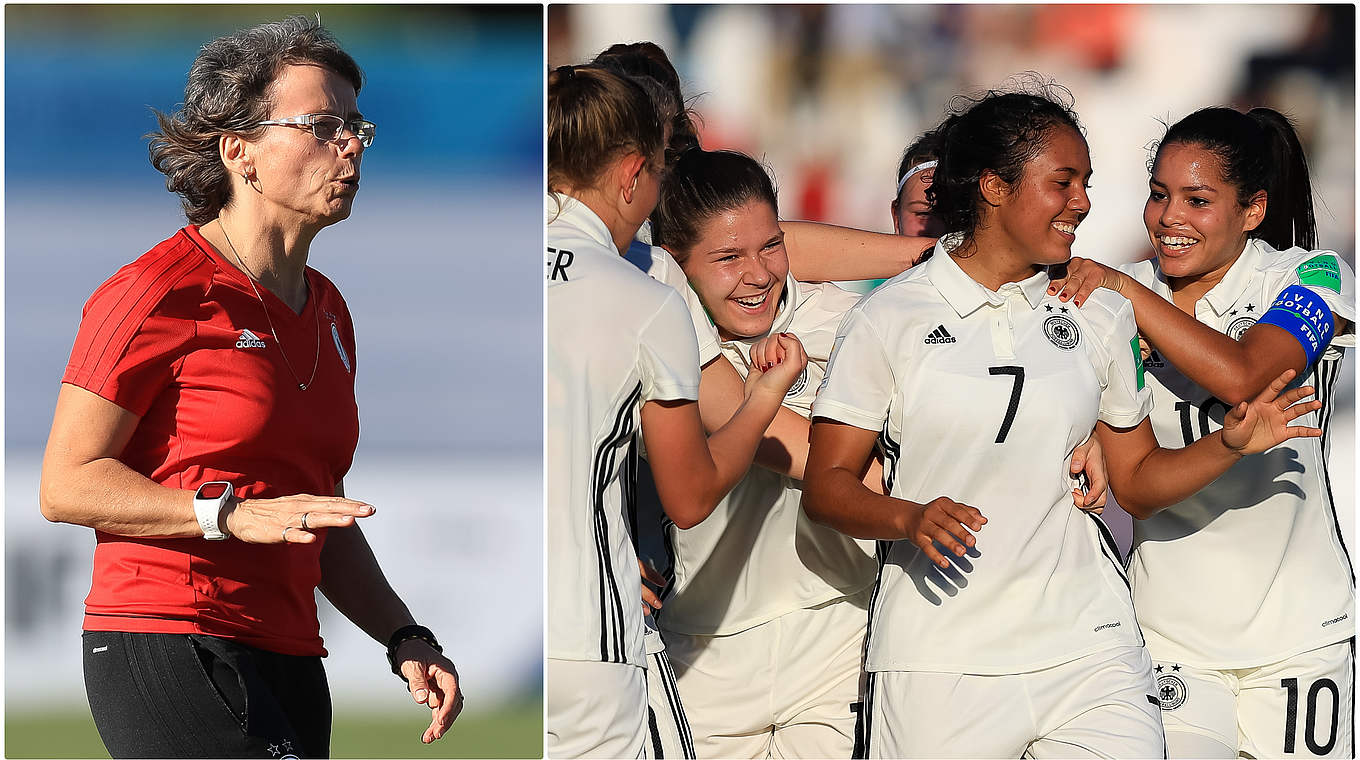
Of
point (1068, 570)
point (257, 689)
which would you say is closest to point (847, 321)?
point (1068, 570)

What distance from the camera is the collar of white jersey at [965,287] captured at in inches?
112

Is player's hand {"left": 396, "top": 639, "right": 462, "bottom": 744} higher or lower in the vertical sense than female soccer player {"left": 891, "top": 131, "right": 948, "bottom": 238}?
lower

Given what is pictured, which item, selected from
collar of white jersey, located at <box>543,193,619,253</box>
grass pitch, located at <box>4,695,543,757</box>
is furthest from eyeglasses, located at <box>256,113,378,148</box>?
grass pitch, located at <box>4,695,543,757</box>

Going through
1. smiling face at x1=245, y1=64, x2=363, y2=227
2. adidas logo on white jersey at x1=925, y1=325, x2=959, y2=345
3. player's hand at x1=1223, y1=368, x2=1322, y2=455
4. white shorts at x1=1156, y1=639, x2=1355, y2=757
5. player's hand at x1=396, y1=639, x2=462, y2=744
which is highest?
smiling face at x1=245, y1=64, x2=363, y2=227

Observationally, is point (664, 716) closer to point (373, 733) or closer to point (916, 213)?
point (916, 213)

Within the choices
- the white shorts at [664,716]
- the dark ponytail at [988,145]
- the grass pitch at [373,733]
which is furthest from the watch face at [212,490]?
the grass pitch at [373,733]

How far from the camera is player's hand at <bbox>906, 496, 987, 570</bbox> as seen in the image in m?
2.51

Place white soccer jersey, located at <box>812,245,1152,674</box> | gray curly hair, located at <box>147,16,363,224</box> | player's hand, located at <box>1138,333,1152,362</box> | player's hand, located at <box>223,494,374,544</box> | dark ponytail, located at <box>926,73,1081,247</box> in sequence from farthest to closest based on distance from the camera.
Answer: player's hand, located at <box>1138,333,1152,362</box> < dark ponytail, located at <box>926,73,1081,247</box> < white soccer jersey, located at <box>812,245,1152,674</box> < gray curly hair, located at <box>147,16,363,224</box> < player's hand, located at <box>223,494,374,544</box>

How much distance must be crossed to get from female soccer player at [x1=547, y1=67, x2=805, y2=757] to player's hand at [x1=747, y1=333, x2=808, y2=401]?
A: 22 cm

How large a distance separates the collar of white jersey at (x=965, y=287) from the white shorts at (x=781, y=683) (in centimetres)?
87

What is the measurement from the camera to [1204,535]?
3229mm

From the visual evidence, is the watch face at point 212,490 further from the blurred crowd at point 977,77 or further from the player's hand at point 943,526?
the blurred crowd at point 977,77

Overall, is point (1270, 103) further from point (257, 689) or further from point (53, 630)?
point (53, 630)

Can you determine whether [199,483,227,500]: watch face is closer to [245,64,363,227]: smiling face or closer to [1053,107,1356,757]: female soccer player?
[245,64,363,227]: smiling face
